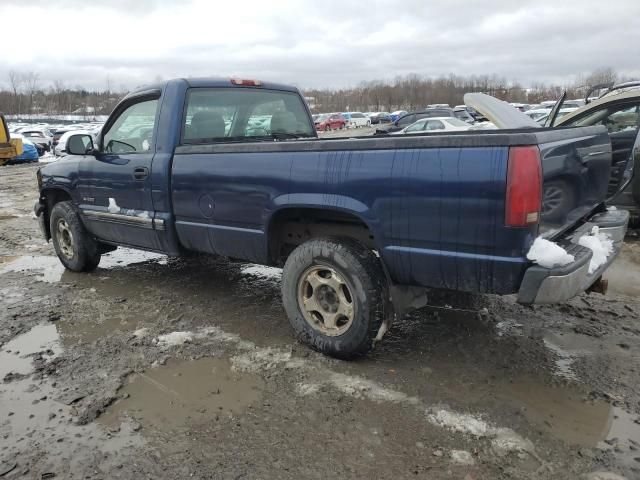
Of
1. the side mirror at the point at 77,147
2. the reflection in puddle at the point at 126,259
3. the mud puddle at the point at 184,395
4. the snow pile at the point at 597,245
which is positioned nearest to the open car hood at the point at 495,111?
the snow pile at the point at 597,245

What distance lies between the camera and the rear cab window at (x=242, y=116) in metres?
4.57

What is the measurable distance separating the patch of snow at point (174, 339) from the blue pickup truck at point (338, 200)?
0.73 m

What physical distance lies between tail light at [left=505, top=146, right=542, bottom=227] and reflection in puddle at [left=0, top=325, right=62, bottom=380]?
3329 mm

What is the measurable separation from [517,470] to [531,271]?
978 mm

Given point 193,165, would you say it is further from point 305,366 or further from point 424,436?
point 424,436

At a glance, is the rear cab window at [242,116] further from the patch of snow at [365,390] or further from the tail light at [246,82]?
the patch of snow at [365,390]

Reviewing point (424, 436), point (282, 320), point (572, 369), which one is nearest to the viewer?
point (424, 436)

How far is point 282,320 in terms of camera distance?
172 inches

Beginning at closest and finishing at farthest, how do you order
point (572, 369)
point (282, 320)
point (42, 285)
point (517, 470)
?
point (517, 470)
point (572, 369)
point (282, 320)
point (42, 285)

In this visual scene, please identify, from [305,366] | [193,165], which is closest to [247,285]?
[193,165]

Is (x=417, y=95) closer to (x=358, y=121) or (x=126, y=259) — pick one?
(x=358, y=121)

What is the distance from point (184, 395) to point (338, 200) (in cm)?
155

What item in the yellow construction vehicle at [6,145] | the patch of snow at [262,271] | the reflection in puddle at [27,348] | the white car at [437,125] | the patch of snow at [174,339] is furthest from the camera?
the yellow construction vehicle at [6,145]

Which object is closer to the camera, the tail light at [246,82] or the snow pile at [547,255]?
the snow pile at [547,255]
